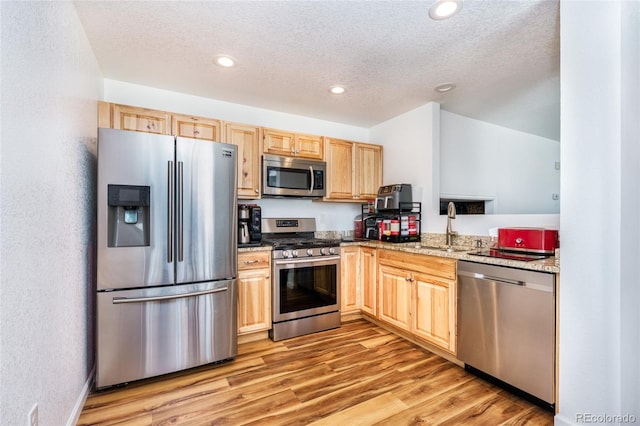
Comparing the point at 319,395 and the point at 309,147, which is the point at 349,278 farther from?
the point at 309,147

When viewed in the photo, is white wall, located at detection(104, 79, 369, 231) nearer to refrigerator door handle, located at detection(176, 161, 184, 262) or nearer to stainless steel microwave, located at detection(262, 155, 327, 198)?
stainless steel microwave, located at detection(262, 155, 327, 198)

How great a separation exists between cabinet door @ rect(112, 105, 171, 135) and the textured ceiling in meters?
0.34

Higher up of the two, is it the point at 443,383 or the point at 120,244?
the point at 120,244

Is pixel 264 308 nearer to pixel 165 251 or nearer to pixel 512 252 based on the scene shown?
pixel 165 251

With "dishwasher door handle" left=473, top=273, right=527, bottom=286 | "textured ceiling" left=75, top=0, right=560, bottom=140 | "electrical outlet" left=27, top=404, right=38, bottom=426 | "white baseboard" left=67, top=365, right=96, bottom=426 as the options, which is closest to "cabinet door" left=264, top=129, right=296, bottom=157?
"textured ceiling" left=75, top=0, right=560, bottom=140

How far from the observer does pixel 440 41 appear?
81.0 inches

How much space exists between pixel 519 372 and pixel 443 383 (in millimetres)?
496

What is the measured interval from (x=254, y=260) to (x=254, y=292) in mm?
302

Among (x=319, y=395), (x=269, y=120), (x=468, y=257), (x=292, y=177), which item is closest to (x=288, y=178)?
(x=292, y=177)

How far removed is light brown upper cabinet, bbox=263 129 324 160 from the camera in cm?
312

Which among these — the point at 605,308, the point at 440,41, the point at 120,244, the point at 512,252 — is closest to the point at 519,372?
the point at 605,308

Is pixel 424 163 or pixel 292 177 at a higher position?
pixel 424 163

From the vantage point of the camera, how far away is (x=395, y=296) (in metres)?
2.83

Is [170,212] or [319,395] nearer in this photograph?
[319,395]
